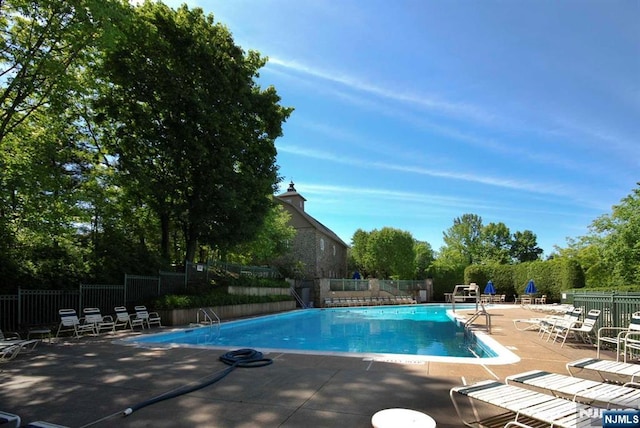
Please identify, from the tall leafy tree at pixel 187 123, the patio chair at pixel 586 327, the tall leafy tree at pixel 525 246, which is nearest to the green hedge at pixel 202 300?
the tall leafy tree at pixel 187 123

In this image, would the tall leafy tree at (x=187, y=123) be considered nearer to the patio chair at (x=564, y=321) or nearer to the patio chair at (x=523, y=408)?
the patio chair at (x=564, y=321)

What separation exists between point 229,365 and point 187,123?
12.6m

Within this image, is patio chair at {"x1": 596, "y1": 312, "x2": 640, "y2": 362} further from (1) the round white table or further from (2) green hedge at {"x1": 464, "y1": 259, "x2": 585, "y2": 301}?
(2) green hedge at {"x1": 464, "y1": 259, "x2": 585, "y2": 301}

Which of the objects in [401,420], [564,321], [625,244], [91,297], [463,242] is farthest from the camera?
[463,242]

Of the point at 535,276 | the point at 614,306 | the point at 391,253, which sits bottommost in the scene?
the point at 535,276

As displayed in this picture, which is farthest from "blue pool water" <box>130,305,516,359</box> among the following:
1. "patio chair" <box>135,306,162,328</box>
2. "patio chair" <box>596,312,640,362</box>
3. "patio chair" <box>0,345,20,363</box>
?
"patio chair" <box>0,345,20,363</box>

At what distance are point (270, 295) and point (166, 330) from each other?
33.5 ft

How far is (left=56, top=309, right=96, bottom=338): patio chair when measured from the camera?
10.4 metres

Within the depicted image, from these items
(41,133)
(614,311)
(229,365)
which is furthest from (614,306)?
(41,133)

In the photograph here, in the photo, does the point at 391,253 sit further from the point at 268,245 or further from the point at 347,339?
the point at 347,339

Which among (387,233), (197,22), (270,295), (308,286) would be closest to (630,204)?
(387,233)

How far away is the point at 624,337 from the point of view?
755cm

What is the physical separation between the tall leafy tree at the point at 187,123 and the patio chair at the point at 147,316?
4.84 m

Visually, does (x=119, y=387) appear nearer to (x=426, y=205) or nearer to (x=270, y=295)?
(x=270, y=295)
